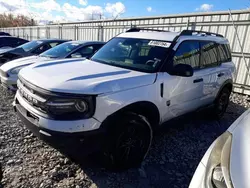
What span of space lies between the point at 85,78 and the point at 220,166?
173cm

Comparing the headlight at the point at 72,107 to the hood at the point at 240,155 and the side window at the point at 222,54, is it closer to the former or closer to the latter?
the hood at the point at 240,155

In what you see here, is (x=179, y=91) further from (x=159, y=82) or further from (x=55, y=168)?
(x=55, y=168)

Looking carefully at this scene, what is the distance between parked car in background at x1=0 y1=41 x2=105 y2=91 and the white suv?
7.70ft

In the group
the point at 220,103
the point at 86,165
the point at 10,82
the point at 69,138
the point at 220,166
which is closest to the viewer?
the point at 220,166

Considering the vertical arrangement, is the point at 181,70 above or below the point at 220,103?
above

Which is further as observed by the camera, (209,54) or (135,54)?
(209,54)

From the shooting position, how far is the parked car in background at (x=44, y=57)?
534cm

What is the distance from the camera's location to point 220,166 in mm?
1617

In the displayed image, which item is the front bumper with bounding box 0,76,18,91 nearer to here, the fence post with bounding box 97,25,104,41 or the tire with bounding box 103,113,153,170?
the tire with bounding box 103,113,153,170

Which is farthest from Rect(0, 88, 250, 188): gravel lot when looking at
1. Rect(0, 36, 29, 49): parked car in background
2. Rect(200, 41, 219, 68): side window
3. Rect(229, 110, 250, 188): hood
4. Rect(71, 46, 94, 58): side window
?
Rect(0, 36, 29, 49): parked car in background

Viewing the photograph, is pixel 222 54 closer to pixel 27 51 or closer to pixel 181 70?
pixel 181 70

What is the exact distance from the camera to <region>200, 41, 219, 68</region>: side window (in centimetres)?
421

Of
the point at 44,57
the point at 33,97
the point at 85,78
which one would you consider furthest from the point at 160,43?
the point at 44,57

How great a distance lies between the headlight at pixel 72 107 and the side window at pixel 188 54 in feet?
5.40
